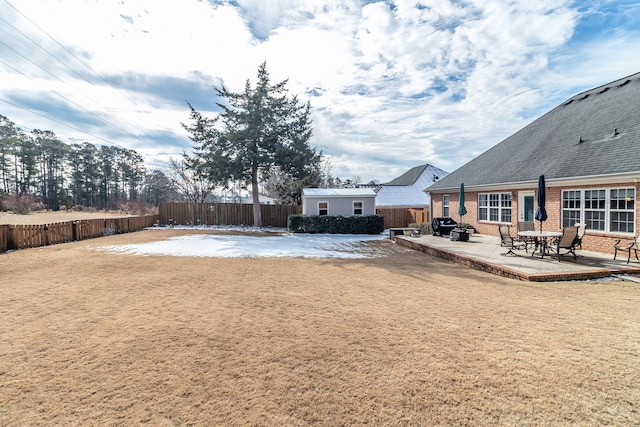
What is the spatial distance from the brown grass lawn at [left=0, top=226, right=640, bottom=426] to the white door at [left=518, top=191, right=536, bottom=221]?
6.66 metres

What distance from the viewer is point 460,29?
11172mm

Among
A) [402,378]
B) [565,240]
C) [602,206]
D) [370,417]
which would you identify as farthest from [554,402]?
[602,206]

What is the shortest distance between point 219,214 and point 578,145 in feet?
75.3

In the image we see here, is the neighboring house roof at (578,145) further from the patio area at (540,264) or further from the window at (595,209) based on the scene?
the patio area at (540,264)

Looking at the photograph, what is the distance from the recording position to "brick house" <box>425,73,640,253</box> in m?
9.34

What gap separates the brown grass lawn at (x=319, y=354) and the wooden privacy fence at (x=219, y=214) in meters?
18.0

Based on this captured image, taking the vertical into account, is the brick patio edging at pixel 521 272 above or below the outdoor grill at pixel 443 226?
below

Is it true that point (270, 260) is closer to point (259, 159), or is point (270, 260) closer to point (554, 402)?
point (554, 402)

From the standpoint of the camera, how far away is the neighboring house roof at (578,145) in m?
9.73

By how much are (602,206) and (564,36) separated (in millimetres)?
6865

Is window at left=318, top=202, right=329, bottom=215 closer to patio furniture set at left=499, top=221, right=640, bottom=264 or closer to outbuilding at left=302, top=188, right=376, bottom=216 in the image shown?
outbuilding at left=302, top=188, right=376, bottom=216

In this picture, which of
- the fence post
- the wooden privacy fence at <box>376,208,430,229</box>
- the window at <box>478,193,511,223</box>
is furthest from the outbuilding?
the fence post

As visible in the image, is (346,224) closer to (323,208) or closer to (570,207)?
(323,208)

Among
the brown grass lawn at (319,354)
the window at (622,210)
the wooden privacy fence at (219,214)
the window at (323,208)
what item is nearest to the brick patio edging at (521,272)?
the brown grass lawn at (319,354)
